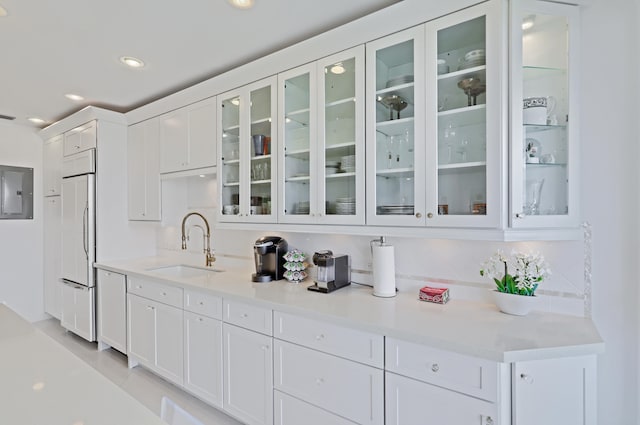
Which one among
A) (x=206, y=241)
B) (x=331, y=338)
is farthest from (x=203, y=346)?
(x=206, y=241)

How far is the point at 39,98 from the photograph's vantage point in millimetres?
3217

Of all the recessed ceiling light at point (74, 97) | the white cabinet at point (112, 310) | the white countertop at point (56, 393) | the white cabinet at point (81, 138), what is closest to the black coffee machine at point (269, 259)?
the white countertop at point (56, 393)

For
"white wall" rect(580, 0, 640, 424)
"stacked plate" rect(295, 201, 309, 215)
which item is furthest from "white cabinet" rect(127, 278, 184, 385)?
"white wall" rect(580, 0, 640, 424)

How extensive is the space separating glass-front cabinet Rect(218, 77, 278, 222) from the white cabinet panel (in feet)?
2.62

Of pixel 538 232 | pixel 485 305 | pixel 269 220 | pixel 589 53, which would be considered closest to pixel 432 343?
pixel 485 305

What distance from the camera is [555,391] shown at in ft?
4.31

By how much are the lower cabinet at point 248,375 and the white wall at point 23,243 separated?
3.75 meters

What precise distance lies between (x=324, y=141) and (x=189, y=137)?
4.81 feet

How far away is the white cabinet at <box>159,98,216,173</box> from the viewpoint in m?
2.74

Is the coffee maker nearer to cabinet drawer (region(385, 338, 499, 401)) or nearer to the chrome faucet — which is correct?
cabinet drawer (region(385, 338, 499, 401))

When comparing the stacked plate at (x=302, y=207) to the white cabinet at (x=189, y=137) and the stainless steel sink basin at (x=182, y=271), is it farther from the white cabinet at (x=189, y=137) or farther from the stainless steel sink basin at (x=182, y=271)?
the stainless steel sink basin at (x=182, y=271)

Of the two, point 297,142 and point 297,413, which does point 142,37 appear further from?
point 297,413

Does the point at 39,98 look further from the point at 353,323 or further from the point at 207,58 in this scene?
the point at 353,323

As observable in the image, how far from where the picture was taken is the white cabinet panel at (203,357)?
2191mm
